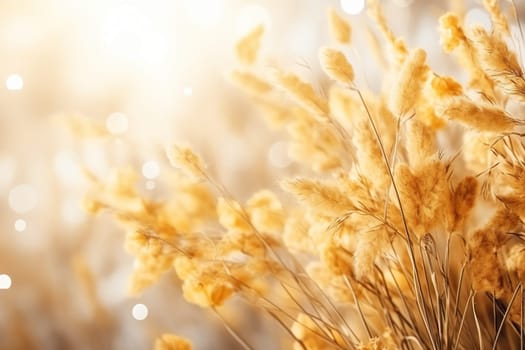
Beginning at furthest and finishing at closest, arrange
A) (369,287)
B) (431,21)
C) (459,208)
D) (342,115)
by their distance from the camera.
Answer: (431,21) → (342,115) → (369,287) → (459,208)

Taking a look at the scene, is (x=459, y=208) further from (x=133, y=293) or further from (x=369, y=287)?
(x=133, y=293)

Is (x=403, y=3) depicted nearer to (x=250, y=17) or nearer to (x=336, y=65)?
(x=250, y=17)

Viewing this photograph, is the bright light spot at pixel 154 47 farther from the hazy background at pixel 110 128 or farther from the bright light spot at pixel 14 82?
the bright light spot at pixel 14 82

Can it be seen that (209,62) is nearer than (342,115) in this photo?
No

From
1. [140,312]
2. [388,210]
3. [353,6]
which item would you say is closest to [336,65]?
[388,210]

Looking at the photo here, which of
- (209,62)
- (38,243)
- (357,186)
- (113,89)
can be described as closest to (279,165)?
(209,62)

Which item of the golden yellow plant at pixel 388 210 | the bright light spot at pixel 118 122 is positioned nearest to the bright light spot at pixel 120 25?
the bright light spot at pixel 118 122
